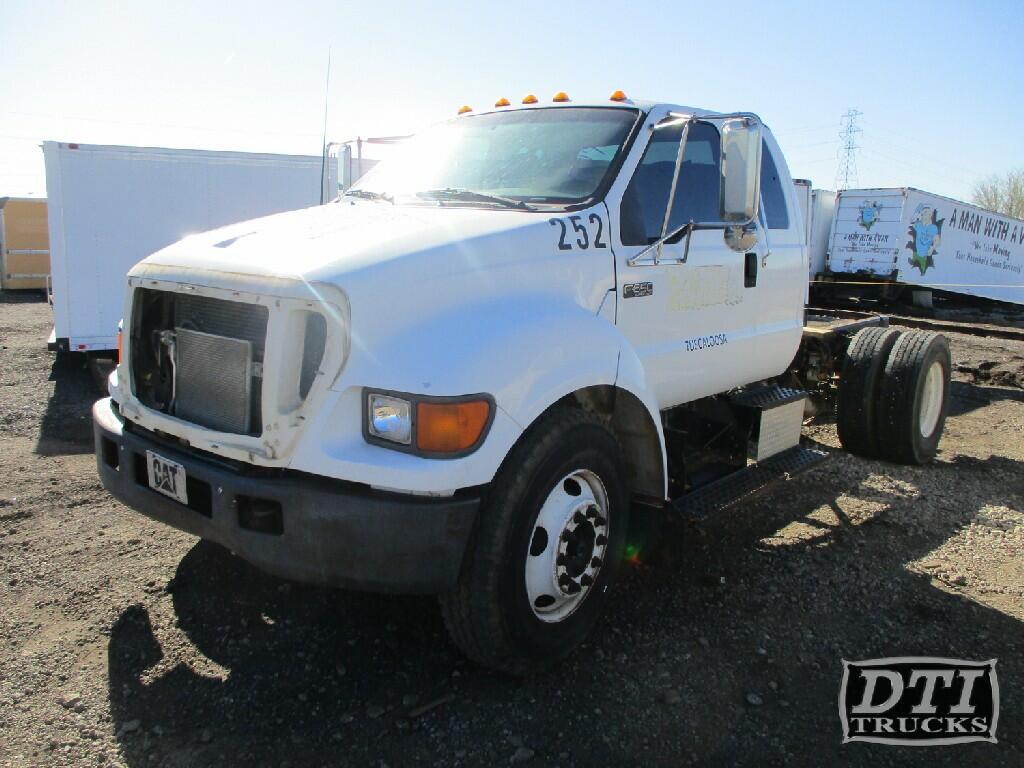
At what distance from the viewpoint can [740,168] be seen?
11.7 feet

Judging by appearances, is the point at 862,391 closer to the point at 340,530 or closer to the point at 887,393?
the point at 887,393

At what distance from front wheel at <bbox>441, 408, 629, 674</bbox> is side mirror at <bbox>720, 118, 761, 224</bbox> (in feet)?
3.90

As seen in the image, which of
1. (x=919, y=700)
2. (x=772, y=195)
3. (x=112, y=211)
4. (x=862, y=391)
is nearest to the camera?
(x=919, y=700)

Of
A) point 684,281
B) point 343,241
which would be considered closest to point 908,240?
point 684,281

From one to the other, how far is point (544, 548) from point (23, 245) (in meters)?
21.1

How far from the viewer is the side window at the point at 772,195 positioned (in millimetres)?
4723

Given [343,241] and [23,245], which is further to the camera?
[23,245]

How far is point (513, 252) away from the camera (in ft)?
10.3

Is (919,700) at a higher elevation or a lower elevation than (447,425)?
lower

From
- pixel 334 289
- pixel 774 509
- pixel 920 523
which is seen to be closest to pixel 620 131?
pixel 334 289

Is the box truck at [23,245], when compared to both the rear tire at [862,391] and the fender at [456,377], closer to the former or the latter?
the rear tire at [862,391]

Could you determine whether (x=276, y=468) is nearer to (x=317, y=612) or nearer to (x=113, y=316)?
(x=317, y=612)

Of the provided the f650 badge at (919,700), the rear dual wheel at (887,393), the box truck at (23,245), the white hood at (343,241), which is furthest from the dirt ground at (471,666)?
the box truck at (23,245)

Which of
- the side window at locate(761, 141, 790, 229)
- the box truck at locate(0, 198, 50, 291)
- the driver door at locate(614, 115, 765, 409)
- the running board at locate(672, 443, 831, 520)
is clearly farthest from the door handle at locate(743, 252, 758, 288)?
the box truck at locate(0, 198, 50, 291)
